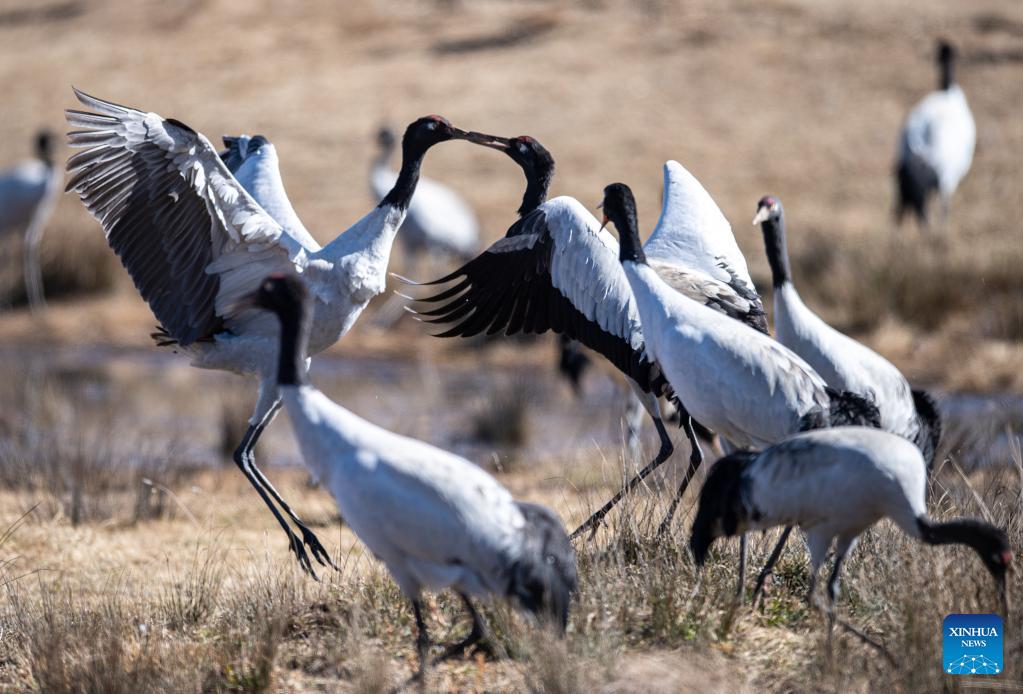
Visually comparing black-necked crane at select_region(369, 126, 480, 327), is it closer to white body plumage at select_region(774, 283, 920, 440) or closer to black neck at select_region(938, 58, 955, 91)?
black neck at select_region(938, 58, 955, 91)

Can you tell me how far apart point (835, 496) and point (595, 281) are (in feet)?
6.52

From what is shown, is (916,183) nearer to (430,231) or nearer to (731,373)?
(430,231)

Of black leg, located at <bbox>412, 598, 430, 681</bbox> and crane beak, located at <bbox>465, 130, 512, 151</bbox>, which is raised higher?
crane beak, located at <bbox>465, 130, 512, 151</bbox>

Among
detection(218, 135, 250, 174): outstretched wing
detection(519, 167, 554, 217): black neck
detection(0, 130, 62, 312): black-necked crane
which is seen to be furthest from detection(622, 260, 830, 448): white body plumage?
detection(0, 130, 62, 312): black-necked crane

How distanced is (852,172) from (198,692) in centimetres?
1517

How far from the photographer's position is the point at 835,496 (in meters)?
4.07

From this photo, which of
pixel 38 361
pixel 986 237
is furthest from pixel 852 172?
pixel 38 361

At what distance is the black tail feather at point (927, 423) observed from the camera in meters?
5.43

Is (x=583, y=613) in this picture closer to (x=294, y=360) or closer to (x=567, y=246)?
(x=294, y=360)

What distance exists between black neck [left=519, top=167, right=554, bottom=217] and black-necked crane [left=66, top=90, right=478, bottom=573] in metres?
0.63

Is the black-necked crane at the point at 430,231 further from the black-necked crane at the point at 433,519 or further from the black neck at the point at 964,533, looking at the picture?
the black neck at the point at 964,533

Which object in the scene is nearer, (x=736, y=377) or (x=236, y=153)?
(x=736, y=377)

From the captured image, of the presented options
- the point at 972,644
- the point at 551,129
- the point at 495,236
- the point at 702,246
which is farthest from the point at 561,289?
the point at 551,129

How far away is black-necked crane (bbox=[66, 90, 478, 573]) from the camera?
551 cm
